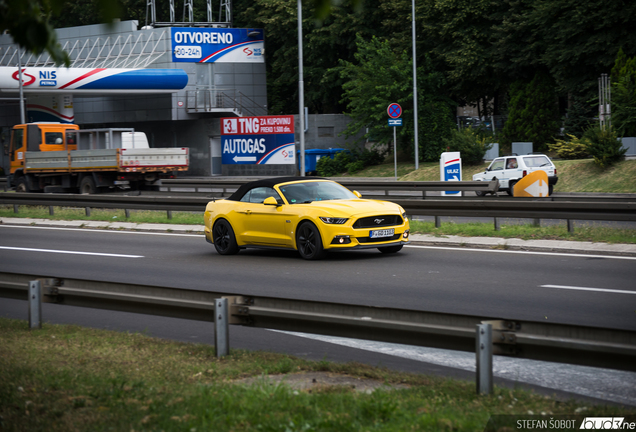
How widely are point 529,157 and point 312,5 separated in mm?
27342

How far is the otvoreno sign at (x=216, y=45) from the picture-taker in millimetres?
53562

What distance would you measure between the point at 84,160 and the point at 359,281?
2397 centimetres

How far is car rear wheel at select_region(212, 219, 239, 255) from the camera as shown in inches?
570

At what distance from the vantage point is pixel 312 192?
1402 centimetres

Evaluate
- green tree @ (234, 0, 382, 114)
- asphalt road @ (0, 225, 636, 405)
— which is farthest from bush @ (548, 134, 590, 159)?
asphalt road @ (0, 225, 636, 405)

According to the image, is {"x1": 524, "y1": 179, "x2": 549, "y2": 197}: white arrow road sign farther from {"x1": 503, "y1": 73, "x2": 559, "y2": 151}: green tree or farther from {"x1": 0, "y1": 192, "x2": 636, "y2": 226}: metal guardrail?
{"x1": 503, "y1": 73, "x2": 559, "y2": 151}: green tree

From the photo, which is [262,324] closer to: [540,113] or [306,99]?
[540,113]

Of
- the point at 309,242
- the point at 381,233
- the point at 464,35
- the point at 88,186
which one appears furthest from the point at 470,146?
the point at 309,242

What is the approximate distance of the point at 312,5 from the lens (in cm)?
386

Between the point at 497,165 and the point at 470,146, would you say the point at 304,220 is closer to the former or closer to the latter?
the point at 497,165

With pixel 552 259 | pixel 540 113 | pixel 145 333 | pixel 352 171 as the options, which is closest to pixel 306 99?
pixel 352 171

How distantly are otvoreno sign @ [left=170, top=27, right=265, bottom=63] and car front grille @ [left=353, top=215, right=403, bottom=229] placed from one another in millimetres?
42847

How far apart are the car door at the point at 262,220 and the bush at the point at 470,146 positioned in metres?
25.2

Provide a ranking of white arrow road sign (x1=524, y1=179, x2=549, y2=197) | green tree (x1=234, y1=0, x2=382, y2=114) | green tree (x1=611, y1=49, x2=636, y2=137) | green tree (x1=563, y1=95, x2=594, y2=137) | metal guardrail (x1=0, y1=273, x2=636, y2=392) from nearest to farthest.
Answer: metal guardrail (x1=0, y1=273, x2=636, y2=392)
white arrow road sign (x1=524, y1=179, x2=549, y2=197)
green tree (x1=611, y1=49, x2=636, y2=137)
green tree (x1=563, y1=95, x2=594, y2=137)
green tree (x1=234, y1=0, x2=382, y2=114)
